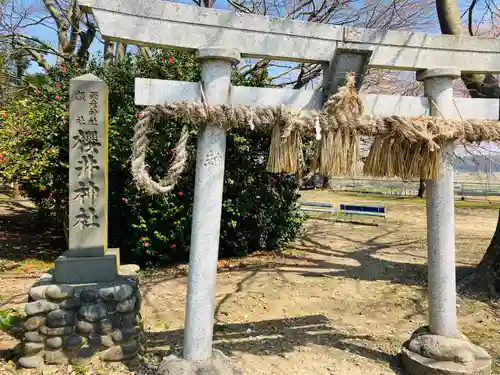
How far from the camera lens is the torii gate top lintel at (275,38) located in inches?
95.2

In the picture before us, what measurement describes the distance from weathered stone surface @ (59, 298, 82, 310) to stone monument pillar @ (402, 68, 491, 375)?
3072mm

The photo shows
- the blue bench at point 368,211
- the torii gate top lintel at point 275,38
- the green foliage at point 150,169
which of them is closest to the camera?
the torii gate top lintel at point 275,38

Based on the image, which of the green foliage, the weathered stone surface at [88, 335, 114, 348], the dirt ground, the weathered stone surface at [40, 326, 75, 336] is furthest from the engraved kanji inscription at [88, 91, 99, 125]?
the green foliage

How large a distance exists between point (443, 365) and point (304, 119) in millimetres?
2331

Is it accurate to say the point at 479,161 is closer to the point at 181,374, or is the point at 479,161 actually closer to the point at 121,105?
the point at 181,374

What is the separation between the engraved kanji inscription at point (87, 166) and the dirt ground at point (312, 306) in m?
1.97

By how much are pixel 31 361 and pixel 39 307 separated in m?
0.49

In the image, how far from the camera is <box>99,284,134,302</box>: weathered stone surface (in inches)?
131

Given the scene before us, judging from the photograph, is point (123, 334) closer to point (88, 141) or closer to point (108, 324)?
point (108, 324)

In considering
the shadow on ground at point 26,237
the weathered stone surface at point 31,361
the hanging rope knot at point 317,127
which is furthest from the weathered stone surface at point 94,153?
the shadow on ground at point 26,237

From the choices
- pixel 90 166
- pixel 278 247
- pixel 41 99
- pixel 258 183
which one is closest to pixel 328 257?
pixel 278 247

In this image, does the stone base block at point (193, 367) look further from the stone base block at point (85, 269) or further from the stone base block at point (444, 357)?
the stone base block at point (444, 357)

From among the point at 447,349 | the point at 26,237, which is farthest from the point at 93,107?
the point at 26,237

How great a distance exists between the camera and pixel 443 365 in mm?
2926
